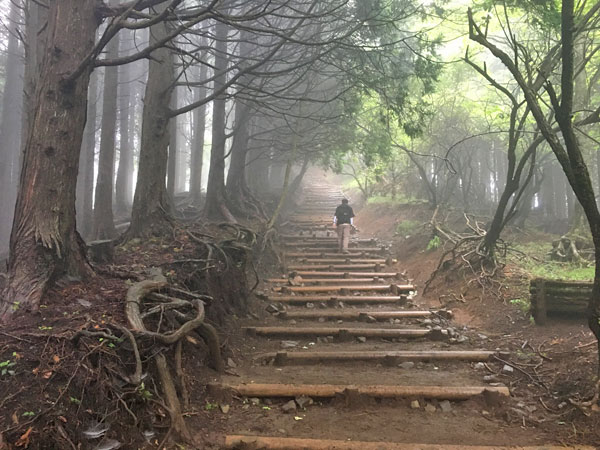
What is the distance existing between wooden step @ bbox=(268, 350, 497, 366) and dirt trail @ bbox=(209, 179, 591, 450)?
0.04 ft

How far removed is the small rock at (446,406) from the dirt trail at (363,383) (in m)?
0.01

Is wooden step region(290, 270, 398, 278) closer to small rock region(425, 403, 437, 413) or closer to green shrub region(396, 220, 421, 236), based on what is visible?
green shrub region(396, 220, 421, 236)

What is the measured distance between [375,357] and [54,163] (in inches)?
183

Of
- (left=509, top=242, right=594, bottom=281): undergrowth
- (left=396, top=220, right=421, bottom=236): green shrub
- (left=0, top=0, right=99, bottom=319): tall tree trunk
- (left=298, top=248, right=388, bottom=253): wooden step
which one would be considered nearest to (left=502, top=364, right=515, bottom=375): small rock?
(left=509, top=242, right=594, bottom=281): undergrowth

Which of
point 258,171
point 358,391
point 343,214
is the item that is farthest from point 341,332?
point 258,171

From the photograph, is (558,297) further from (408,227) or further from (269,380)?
(408,227)

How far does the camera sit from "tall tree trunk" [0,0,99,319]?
4578mm

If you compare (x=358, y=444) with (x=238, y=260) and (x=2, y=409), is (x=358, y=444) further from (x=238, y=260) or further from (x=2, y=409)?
(x=238, y=260)

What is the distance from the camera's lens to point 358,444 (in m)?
3.64

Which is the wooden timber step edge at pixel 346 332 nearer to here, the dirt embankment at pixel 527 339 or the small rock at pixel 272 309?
the dirt embankment at pixel 527 339

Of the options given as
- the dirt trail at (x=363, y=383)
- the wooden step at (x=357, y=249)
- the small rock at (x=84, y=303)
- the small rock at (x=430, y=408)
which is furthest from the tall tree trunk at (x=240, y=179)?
the small rock at (x=430, y=408)

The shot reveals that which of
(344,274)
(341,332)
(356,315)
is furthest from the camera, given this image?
(344,274)

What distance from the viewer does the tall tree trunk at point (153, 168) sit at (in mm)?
7855

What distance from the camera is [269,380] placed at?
16.3ft
